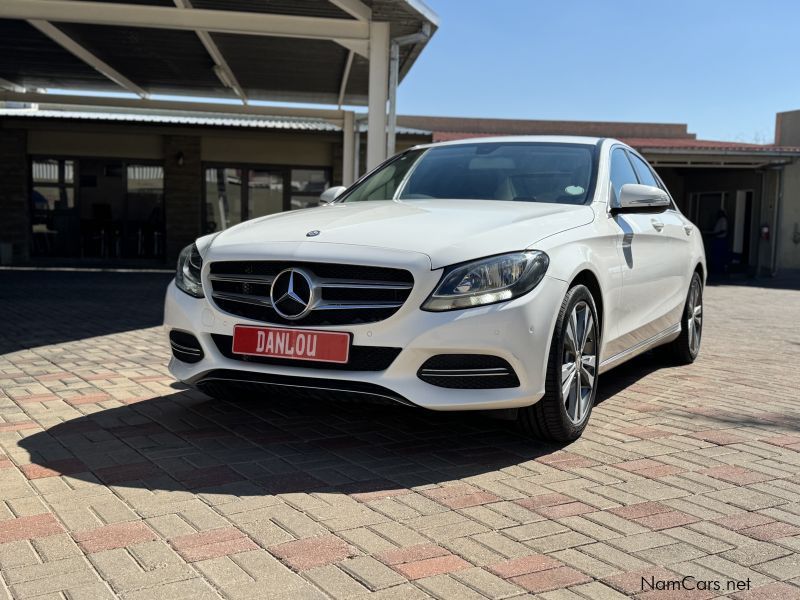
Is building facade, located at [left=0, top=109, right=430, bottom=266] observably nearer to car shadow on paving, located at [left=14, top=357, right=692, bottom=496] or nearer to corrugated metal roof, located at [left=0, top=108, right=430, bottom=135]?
corrugated metal roof, located at [left=0, top=108, right=430, bottom=135]

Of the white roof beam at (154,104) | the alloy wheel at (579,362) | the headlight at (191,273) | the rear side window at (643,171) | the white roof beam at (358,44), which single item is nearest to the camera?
the alloy wheel at (579,362)

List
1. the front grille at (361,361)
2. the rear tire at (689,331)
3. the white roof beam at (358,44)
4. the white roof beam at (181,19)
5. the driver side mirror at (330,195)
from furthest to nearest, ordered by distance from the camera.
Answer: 1. the white roof beam at (358,44)
2. the white roof beam at (181,19)
3. the rear tire at (689,331)
4. the driver side mirror at (330,195)
5. the front grille at (361,361)

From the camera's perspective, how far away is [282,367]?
12.5ft

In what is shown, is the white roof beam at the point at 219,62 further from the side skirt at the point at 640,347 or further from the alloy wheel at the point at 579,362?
the alloy wheel at the point at 579,362

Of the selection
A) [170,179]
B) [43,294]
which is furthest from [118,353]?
[170,179]

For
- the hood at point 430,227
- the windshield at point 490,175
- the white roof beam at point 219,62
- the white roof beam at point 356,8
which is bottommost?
the hood at point 430,227

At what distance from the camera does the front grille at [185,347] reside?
4078 millimetres

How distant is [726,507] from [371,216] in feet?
7.10

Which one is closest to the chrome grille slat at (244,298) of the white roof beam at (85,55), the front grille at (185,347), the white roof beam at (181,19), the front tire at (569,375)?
the front grille at (185,347)

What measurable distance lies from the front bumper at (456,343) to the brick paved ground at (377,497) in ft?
1.12

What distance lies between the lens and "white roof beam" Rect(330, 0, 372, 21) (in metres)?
9.18

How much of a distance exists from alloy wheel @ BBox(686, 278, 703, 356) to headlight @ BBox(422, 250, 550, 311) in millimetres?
3408

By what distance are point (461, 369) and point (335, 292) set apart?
661mm
